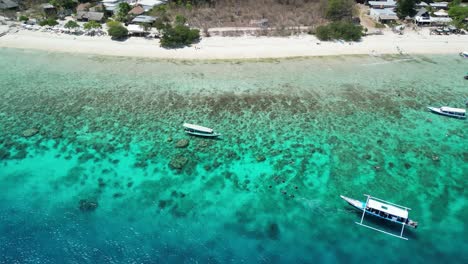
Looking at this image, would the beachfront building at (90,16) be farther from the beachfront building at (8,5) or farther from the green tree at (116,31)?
the beachfront building at (8,5)

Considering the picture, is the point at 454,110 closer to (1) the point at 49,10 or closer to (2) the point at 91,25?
(2) the point at 91,25

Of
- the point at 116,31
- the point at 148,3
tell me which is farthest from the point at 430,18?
the point at 116,31

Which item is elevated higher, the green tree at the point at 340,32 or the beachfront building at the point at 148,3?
the beachfront building at the point at 148,3

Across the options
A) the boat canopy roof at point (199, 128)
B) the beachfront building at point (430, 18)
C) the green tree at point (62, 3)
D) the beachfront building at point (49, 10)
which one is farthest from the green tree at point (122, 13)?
the beachfront building at point (430, 18)

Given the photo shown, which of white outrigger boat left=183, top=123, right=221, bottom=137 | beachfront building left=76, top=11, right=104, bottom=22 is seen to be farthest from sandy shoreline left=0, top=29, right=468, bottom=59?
white outrigger boat left=183, top=123, right=221, bottom=137

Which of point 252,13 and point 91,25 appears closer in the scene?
point 91,25

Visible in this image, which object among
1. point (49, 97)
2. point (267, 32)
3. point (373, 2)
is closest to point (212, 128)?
point (49, 97)

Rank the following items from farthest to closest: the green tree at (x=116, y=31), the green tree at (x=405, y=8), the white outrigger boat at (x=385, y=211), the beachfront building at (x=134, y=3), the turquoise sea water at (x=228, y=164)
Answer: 1. the beachfront building at (x=134, y=3)
2. the green tree at (x=405, y=8)
3. the green tree at (x=116, y=31)
4. the white outrigger boat at (x=385, y=211)
5. the turquoise sea water at (x=228, y=164)
